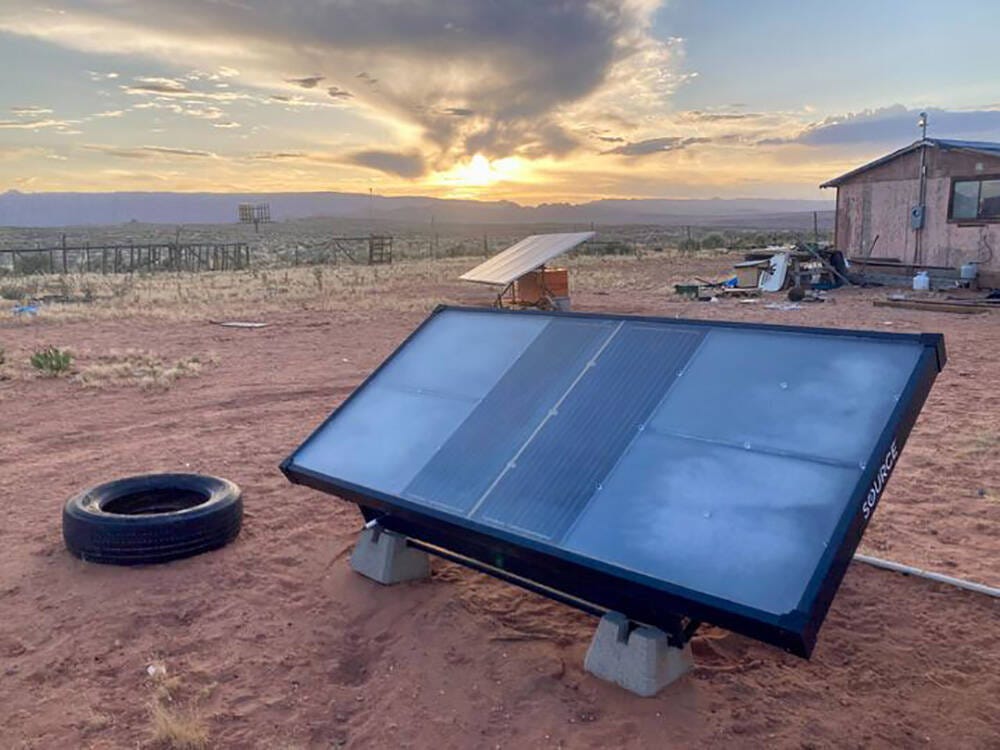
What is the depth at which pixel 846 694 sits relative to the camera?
4059mm

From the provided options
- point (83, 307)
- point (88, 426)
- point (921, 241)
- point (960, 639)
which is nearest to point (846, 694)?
point (960, 639)

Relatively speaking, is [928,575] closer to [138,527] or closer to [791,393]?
[791,393]

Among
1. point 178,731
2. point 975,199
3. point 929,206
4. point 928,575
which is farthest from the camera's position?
point 929,206

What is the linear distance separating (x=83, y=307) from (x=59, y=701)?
773 inches

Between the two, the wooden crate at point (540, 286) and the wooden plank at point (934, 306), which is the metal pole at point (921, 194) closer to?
the wooden plank at point (934, 306)

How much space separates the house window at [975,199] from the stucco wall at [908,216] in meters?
0.19

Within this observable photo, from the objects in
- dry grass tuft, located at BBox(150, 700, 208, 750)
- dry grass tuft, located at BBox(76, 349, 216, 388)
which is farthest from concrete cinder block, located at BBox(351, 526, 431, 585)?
dry grass tuft, located at BBox(76, 349, 216, 388)

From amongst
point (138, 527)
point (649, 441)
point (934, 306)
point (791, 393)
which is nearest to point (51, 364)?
point (138, 527)

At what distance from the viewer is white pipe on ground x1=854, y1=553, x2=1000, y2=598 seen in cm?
499

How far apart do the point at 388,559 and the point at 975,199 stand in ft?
74.5

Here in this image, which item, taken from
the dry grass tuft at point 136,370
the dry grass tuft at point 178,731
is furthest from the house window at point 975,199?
the dry grass tuft at point 178,731

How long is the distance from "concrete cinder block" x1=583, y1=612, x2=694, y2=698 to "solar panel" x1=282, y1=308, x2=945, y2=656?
0.11 meters

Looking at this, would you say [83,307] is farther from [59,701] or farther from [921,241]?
[921,241]

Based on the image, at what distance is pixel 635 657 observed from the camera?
3.94 metres
